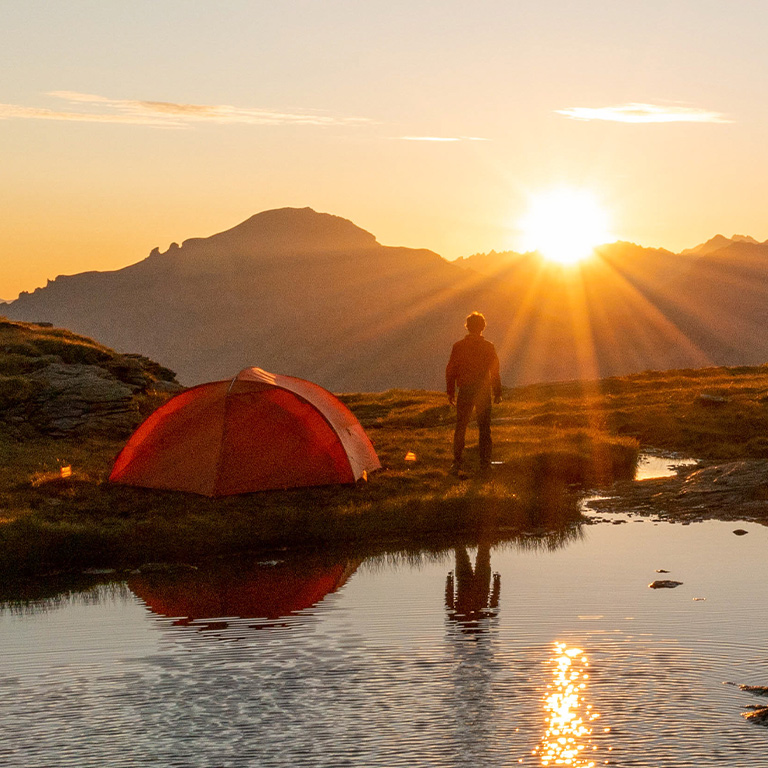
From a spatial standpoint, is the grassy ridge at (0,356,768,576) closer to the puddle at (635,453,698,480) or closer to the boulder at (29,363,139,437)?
the puddle at (635,453,698,480)

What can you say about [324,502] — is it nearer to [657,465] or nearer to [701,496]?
[701,496]

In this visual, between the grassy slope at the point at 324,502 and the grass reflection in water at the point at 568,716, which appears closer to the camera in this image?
the grass reflection in water at the point at 568,716

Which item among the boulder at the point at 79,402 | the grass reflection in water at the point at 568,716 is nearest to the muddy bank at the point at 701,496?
the grass reflection in water at the point at 568,716

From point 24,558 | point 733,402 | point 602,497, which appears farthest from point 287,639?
point 733,402

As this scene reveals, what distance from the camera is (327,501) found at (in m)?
18.5

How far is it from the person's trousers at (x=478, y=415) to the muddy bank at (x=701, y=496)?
2522 mm

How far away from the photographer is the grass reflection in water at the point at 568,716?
25.2 feet

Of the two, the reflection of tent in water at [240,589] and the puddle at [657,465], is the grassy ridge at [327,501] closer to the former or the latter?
the puddle at [657,465]

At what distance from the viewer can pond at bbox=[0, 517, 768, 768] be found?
7.92 meters

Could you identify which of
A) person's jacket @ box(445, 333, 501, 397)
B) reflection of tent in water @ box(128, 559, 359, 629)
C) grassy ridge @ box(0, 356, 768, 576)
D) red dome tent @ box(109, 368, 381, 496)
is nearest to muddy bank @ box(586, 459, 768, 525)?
grassy ridge @ box(0, 356, 768, 576)

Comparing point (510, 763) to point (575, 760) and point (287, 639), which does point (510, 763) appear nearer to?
point (575, 760)

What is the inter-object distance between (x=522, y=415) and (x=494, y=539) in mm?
22183

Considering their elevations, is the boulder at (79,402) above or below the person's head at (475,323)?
below

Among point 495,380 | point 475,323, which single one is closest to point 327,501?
point 495,380
